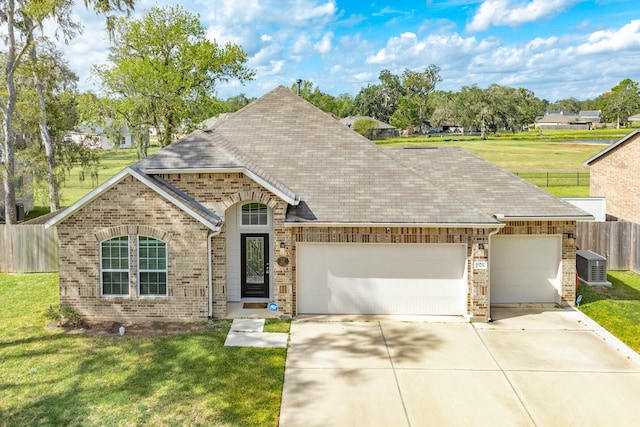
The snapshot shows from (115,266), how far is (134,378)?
166 inches

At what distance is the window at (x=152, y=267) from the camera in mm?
13117

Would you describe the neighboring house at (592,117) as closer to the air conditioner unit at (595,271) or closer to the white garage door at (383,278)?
the air conditioner unit at (595,271)

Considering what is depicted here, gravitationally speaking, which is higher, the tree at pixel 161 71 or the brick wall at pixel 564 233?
the tree at pixel 161 71

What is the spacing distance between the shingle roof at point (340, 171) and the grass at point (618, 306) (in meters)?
2.84

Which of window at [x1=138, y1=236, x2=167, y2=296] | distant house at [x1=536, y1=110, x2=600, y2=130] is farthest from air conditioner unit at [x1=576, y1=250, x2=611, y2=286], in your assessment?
distant house at [x1=536, y1=110, x2=600, y2=130]

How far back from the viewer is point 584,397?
9398mm

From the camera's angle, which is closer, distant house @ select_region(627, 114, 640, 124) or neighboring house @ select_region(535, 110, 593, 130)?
distant house @ select_region(627, 114, 640, 124)

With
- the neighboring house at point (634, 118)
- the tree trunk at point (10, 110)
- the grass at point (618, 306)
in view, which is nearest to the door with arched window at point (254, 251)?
the grass at point (618, 306)

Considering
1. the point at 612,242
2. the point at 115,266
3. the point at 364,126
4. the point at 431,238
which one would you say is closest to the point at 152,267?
the point at 115,266

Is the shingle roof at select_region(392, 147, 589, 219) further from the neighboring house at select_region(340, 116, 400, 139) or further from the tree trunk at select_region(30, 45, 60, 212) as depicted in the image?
the neighboring house at select_region(340, 116, 400, 139)

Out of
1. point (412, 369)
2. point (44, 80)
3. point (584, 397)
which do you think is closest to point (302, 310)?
point (412, 369)

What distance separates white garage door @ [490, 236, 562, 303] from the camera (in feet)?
47.8

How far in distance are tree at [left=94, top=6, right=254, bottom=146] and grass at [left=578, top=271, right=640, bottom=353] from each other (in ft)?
85.6

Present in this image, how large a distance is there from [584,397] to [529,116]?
111018 millimetres
